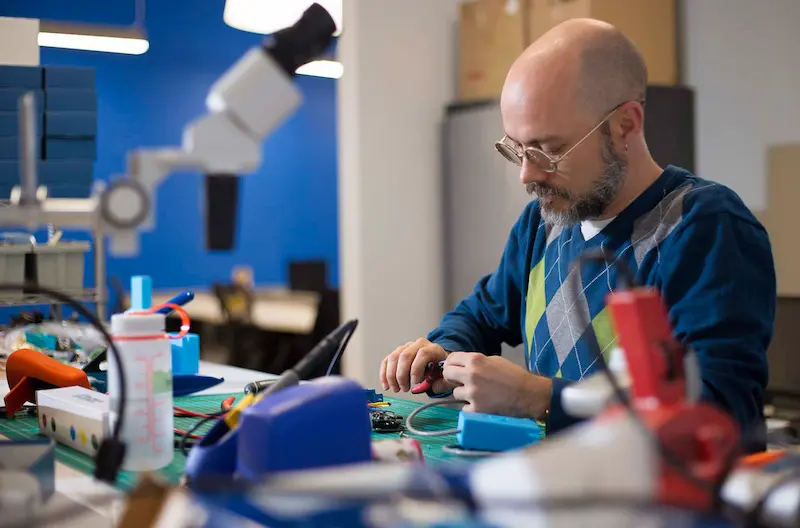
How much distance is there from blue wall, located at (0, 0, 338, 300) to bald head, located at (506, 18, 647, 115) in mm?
4869

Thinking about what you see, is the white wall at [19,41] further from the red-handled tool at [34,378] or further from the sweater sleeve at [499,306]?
the sweater sleeve at [499,306]

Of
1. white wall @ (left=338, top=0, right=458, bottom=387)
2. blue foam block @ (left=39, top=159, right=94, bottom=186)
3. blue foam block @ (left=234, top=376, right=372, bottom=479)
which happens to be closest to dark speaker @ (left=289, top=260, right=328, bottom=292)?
white wall @ (left=338, top=0, right=458, bottom=387)

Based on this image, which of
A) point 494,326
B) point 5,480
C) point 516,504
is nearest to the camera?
point 516,504

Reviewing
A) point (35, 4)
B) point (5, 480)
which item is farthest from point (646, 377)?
point (35, 4)

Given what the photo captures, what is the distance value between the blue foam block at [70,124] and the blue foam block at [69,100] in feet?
0.04

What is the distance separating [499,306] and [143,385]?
106 cm

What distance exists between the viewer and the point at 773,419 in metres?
2.47

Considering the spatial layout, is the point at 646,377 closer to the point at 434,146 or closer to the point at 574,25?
the point at 574,25

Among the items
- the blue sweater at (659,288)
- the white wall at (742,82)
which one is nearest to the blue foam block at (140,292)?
the blue sweater at (659,288)

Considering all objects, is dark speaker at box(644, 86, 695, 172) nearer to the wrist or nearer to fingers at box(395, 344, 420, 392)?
fingers at box(395, 344, 420, 392)

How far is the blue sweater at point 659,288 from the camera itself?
1.28m

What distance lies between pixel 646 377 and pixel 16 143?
193 centimetres

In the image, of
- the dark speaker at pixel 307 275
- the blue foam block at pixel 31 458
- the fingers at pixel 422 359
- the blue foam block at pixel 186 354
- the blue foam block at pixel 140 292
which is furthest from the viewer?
the dark speaker at pixel 307 275

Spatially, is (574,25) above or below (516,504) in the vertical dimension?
above
